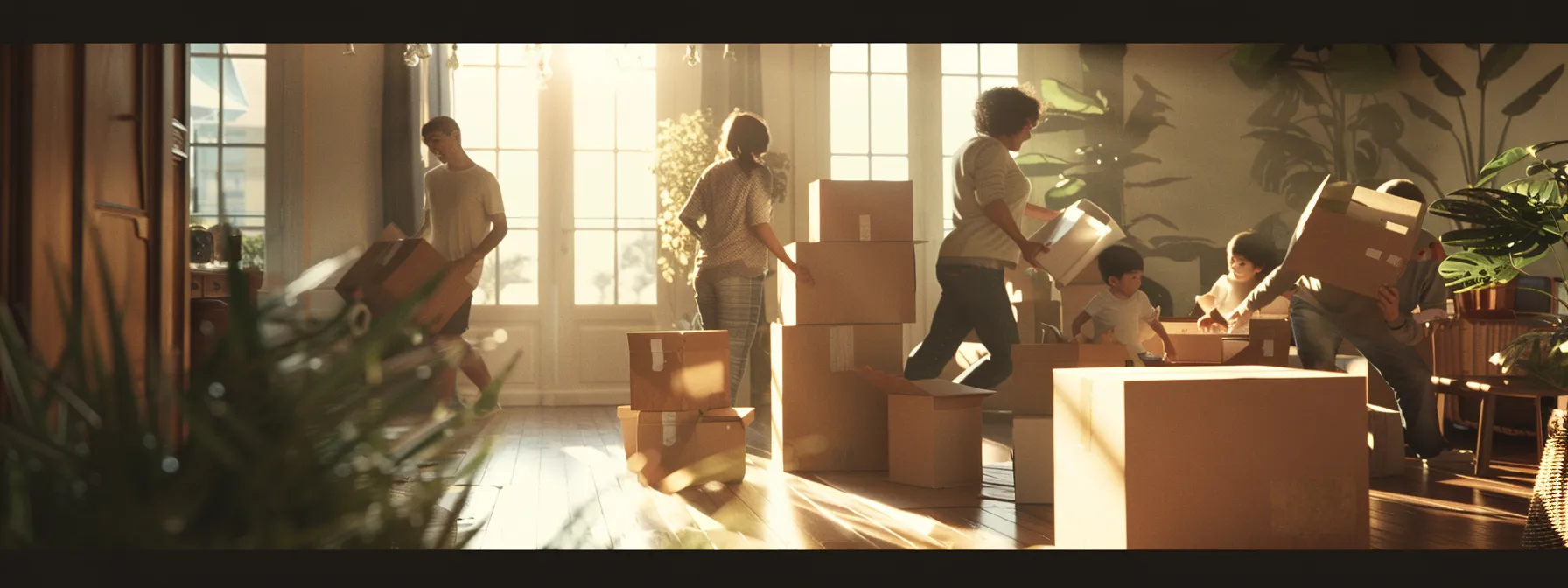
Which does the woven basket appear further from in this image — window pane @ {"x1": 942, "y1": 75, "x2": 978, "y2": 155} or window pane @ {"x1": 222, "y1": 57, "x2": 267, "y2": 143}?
window pane @ {"x1": 222, "y1": 57, "x2": 267, "y2": 143}

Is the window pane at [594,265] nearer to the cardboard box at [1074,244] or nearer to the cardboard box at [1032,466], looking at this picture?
the cardboard box at [1074,244]

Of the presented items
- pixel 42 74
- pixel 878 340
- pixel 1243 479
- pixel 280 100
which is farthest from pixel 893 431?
pixel 280 100

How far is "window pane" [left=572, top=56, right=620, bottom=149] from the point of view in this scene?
633 centimetres

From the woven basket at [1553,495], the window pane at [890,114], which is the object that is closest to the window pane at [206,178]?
the window pane at [890,114]

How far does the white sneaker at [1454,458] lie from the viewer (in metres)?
3.91

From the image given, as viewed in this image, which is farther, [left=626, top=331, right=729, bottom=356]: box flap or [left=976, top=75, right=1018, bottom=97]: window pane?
[left=976, top=75, right=1018, bottom=97]: window pane

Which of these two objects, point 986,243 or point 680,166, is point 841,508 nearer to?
point 986,243

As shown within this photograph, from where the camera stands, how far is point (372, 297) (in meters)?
3.32

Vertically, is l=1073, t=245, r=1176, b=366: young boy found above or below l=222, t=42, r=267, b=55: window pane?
below

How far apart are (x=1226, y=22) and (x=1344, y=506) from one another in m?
1.96

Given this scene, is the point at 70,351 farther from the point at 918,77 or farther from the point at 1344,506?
the point at 918,77

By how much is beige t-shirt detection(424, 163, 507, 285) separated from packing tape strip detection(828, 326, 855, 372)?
3.59 ft

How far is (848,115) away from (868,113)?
Answer: 0.12 m

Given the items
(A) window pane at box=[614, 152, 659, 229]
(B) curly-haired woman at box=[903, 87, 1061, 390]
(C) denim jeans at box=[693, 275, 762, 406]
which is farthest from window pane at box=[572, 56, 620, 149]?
(B) curly-haired woman at box=[903, 87, 1061, 390]
